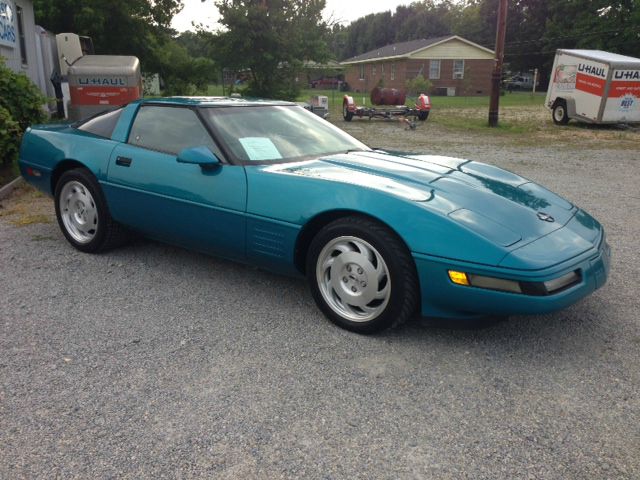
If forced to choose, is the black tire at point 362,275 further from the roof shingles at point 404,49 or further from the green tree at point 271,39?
the roof shingles at point 404,49

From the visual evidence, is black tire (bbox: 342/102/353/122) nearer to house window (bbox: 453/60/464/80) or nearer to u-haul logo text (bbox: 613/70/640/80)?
u-haul logo text (bbox: 613/70/640/80)

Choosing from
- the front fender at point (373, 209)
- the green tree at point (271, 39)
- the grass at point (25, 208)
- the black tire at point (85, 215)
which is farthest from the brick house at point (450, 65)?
the front fender at point (373, 209)

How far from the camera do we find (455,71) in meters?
47.6

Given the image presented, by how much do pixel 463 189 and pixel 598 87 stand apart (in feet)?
48.8

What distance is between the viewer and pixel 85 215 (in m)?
4.48

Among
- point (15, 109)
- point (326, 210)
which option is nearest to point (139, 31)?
point (15, 109)

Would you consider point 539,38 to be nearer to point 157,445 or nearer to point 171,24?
point 171,24

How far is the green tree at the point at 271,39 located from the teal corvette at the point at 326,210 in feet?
54.1

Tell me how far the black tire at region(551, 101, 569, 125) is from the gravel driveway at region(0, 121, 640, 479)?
14.8 meters

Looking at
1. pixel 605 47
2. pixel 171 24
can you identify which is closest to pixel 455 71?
pixel 605 47

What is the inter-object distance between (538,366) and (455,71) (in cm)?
4841

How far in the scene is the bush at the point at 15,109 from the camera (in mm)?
6809

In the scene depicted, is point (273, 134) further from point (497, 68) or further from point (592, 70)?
point (592, 70)

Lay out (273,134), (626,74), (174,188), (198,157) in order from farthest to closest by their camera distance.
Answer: (626,74)
(273,134)
(174,188)
(198,157)
